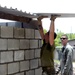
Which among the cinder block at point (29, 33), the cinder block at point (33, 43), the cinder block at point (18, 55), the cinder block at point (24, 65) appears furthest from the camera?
the cinder block at point (33, 43)

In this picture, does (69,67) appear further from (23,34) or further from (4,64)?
(4,64)

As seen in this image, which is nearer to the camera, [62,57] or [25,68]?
[25,68]

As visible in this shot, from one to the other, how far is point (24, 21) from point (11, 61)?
1054 mm

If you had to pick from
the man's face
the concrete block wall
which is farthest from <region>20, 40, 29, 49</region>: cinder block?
the man's face

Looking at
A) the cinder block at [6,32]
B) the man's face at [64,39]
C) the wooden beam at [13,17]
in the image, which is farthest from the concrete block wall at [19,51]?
the man's face at [64,39]

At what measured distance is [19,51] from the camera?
466cm

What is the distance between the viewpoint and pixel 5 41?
4.21 meters

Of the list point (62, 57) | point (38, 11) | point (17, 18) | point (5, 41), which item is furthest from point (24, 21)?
point (62, 57)

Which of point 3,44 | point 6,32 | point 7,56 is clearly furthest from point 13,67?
point 6,32

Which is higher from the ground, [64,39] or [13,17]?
[13,17]

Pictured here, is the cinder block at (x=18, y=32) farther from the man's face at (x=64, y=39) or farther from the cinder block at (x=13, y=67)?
the man's face at (x=64, y=39)

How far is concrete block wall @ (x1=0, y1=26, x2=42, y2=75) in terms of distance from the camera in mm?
4180

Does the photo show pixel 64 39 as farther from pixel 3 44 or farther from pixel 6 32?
pixel 3 44

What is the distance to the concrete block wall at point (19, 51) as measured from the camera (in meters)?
4.18
